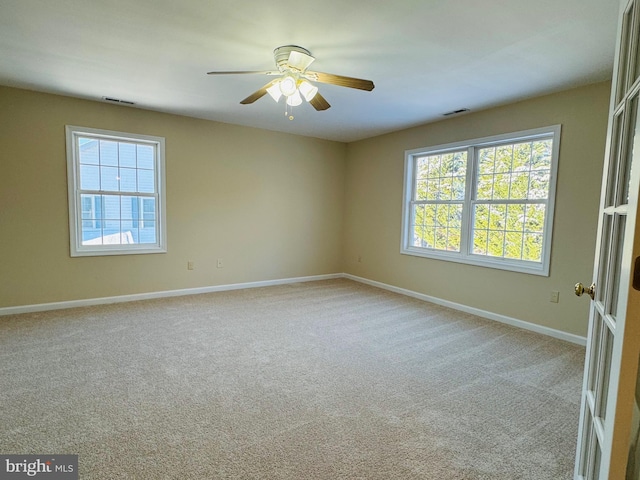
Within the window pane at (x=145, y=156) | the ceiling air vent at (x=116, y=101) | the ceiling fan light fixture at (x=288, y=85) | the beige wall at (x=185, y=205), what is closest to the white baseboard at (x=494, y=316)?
the beige wall at (x=185, y=205)

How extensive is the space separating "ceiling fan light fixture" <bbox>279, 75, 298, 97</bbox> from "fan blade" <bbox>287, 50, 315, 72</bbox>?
0.09 metres

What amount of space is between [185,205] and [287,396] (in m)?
3.38

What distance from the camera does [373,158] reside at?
5.62 m

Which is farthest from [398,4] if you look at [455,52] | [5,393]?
[5,393]

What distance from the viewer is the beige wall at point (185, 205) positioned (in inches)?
147

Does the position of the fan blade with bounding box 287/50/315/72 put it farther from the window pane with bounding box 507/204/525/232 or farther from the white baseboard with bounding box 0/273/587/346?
the white baseboard with bounding box 0/273/587/346

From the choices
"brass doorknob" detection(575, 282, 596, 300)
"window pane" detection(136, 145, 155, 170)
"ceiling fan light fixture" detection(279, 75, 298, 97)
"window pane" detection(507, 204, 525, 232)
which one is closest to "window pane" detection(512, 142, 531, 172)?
"window pane" detection(507, 204, 525, 232)

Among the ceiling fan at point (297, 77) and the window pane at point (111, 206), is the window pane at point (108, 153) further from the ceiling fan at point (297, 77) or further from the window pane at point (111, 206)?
the ceiling fan at point (297, 77)

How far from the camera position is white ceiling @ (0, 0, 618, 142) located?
2078 mm

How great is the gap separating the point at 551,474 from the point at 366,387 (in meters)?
1.12

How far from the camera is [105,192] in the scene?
4.25 meters

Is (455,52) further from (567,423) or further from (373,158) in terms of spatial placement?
(373,158)

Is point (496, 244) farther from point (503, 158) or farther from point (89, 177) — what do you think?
point (89, 177)

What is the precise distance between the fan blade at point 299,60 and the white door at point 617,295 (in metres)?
Answer: 1.82
